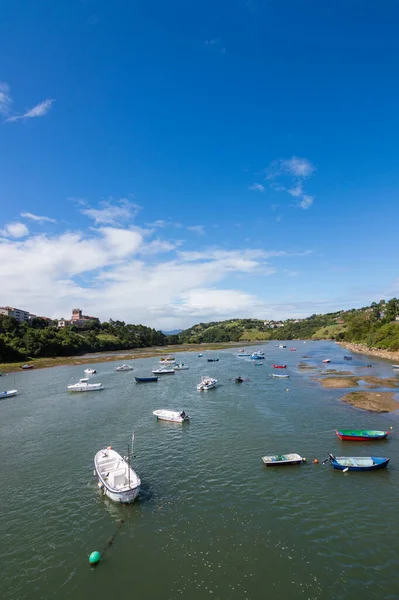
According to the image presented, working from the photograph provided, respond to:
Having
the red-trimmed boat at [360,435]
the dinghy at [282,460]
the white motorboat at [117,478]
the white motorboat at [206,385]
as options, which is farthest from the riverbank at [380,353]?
the white motorboat at [117,478]

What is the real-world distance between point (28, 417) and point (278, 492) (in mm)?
47419

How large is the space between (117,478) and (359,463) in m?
24.5

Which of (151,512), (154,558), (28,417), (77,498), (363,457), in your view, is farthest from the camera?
(28,417)

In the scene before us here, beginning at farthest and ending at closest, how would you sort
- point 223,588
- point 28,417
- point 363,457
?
1. point 28,417
2. point 363,457
3. point 223,588

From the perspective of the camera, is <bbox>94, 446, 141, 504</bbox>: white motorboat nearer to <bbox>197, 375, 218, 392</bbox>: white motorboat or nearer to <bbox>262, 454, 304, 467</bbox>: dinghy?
<bbox>262, 454, 304, 467</bbox>: dinghy

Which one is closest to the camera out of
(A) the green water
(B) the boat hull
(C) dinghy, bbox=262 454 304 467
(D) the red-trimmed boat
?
(A) the green water

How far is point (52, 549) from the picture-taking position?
77.9 feet

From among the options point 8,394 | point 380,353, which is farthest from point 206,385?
Answer: point 380,353

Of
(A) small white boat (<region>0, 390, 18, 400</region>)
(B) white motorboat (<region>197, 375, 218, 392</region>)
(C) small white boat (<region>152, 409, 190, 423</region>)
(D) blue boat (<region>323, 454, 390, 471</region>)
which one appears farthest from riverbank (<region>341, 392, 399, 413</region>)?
(A) small white boat (<region>0, 390, 18, 400</region>)

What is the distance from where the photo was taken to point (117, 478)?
1208 inches

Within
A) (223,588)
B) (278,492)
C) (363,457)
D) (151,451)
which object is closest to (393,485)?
(363,457)

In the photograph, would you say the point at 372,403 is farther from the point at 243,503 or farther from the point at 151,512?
the point at 151,512

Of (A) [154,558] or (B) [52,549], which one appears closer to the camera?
(A) [154,558]

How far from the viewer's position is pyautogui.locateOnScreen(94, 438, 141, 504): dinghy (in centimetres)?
2856
